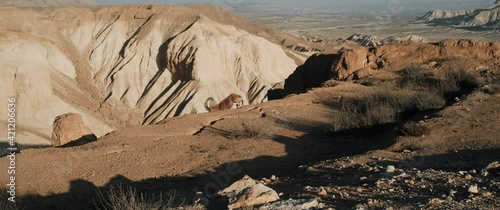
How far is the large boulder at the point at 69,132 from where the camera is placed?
14039 mm

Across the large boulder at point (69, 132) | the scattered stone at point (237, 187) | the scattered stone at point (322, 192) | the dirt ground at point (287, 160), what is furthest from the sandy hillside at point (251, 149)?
the large boulder at point (69, 132)

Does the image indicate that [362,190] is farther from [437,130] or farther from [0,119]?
[0,119]

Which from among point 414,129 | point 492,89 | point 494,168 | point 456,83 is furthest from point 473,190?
point 456,83

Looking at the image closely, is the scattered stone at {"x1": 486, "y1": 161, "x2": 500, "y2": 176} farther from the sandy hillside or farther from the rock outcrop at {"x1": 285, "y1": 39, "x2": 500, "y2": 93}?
the rock outcrop at {"x1": 285, "y1": 39, "x2": 500, "y2": 93}

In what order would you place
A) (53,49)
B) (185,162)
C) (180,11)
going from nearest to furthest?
(185,162)
(53,49)
(180,11)

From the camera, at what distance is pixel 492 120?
33.2 ft

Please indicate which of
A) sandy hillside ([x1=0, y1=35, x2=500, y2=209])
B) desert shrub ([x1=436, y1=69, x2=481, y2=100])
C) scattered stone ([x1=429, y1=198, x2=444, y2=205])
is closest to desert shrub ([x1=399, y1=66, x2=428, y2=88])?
desert shrub ([x1=436, y1=69, x2=481, y2=100])

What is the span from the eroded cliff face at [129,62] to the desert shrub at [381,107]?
2613cm

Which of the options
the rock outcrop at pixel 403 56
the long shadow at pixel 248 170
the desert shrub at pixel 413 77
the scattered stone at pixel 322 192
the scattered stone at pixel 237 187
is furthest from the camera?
the rock outcrop at pixel 403 56

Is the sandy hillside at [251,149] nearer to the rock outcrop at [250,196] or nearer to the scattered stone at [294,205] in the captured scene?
the scattered stone at [294,205]

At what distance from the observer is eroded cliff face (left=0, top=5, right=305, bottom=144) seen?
39.8 m

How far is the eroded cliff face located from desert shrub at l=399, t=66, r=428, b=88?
81.6 feet

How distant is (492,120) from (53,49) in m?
43.0

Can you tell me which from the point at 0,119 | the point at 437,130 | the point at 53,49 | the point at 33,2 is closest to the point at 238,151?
the point at 437,130
